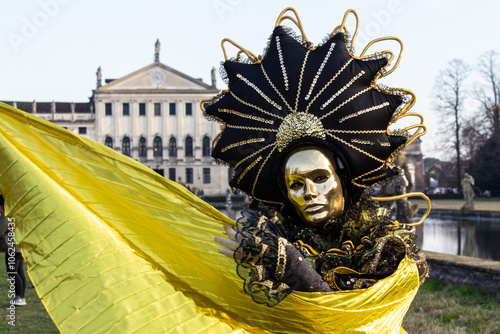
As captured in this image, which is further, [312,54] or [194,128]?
[194,128]

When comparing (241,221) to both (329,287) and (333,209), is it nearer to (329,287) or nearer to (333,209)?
(329,287)

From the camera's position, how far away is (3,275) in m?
8.55

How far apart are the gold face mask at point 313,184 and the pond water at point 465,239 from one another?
7.12 metres

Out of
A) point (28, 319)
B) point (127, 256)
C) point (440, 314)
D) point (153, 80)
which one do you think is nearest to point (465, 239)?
point (440, 314)

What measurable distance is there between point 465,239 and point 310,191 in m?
13.3

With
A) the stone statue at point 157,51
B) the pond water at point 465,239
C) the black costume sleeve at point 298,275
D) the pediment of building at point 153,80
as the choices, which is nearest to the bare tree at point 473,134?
the pond water at point 465,239

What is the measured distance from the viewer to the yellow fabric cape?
6.27ft

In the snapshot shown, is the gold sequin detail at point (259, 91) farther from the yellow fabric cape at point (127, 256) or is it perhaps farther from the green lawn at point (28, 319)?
the green lawn at point (28, 319)

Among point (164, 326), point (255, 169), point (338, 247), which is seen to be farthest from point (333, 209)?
point (164, 326)

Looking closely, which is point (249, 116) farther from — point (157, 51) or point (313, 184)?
point (157, 51)

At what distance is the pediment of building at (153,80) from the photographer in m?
56.1

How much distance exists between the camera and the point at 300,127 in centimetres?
234

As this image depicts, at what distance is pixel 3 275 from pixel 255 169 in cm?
766

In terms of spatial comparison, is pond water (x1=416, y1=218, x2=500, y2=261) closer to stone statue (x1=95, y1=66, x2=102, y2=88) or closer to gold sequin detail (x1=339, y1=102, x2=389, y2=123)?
gold sequin detail (x1=339, y1=102, x2=389, y2=123)
